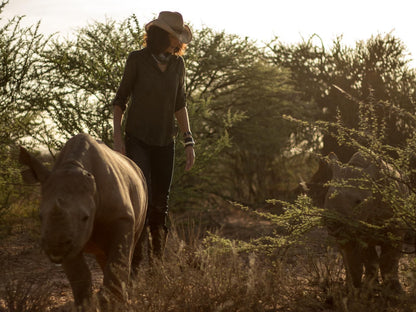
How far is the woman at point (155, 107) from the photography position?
502 centimetres

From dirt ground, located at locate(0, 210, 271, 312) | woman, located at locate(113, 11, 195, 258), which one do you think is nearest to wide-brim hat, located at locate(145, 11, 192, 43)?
woman, located at locate(113, 11, 195, 258)

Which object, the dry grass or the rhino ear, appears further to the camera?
the dry grass

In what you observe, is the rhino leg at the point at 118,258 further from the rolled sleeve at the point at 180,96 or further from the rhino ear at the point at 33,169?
the rolled sleeve at the point at 180,96

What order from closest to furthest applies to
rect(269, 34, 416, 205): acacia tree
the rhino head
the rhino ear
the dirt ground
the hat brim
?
the rhino head
the rhino ear
the dirt ground
the hat brim
rect(269, 34, 416, 205): acacia tree

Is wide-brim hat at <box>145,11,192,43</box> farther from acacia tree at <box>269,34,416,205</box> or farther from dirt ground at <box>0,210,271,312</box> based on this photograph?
acacia tree at <box>269,34,416,205</box>

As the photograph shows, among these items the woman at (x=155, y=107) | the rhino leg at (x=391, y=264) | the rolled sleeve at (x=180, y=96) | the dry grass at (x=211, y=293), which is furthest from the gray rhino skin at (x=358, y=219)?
the rolled sleeve at (x=180, y=96)

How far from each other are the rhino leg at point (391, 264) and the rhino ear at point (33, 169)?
284 centimetres

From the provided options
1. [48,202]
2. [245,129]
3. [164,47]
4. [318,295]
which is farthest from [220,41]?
[48,202]

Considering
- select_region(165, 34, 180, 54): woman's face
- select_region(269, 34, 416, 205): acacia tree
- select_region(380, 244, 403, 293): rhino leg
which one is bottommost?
select_region(380, 244, 403, 293): rhino leg

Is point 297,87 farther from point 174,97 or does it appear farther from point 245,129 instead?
point 174,97

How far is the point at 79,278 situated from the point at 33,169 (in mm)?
723

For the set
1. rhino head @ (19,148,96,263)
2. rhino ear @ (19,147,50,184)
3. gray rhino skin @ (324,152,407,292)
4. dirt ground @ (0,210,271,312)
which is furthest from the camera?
dirt ground @ (0,210,271,312)

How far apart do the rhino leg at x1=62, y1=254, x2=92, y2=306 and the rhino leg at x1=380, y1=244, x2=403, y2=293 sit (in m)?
2.42

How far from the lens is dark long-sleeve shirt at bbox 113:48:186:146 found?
5.03 metres
